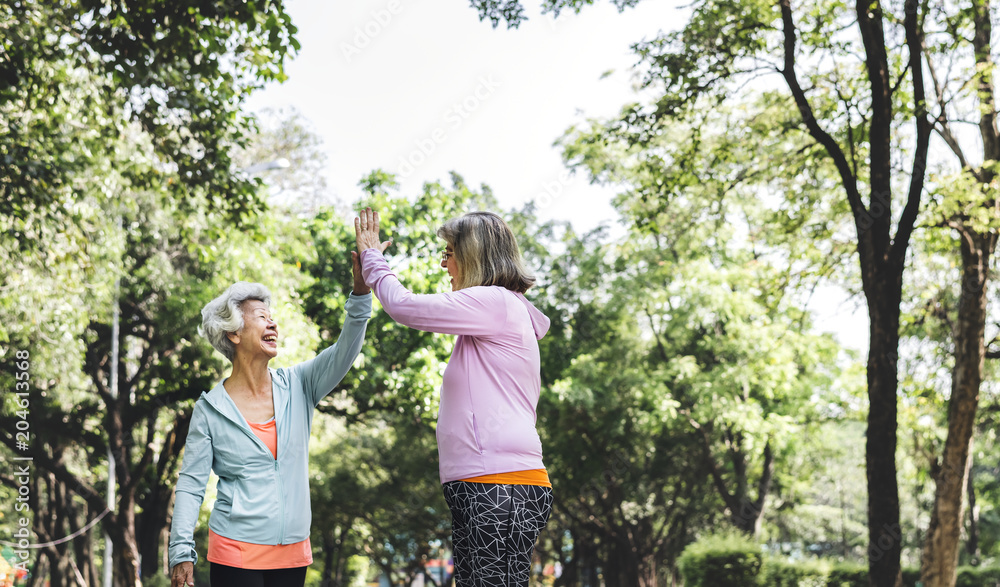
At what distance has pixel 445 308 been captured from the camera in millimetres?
2730

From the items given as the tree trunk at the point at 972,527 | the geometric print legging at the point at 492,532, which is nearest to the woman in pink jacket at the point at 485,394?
the geometric print legging at the point at 492,532

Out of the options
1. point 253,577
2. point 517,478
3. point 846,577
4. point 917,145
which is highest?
point 917,145

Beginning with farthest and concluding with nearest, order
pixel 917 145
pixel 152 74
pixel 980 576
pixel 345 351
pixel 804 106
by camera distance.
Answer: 1. pixel 980 576
2. pixel 917 145
3. pixel 804 106
4. pixel 152 74
5. pixel 345 351

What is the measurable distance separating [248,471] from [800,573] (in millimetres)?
20225

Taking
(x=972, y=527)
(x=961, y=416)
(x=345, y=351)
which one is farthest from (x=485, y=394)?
(x=972, y=527)

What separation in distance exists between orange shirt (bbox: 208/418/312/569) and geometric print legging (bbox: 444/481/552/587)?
0.59 metres

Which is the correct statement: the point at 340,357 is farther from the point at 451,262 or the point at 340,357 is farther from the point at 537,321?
the point at 537,321

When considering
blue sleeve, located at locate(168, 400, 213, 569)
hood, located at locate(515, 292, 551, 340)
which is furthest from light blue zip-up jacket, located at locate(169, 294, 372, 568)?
hood, located at locate(515, 292, 551, 340)

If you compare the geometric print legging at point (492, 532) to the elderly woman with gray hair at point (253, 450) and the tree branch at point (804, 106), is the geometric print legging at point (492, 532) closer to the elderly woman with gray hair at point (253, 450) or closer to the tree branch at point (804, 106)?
the elderly woman with gray hair at point (253, 450)

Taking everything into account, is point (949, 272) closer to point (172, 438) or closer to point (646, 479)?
point (646, 479)

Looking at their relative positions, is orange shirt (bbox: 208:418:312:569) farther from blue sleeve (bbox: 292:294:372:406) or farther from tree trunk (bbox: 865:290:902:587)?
tree trunk (bbox: 865:290:902:587)

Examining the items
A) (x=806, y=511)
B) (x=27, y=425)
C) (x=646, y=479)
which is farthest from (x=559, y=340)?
(x=806, y=511)

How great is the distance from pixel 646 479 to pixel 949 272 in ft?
36.0

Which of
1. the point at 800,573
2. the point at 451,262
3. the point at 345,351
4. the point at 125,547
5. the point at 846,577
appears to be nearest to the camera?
the point at 451,262
